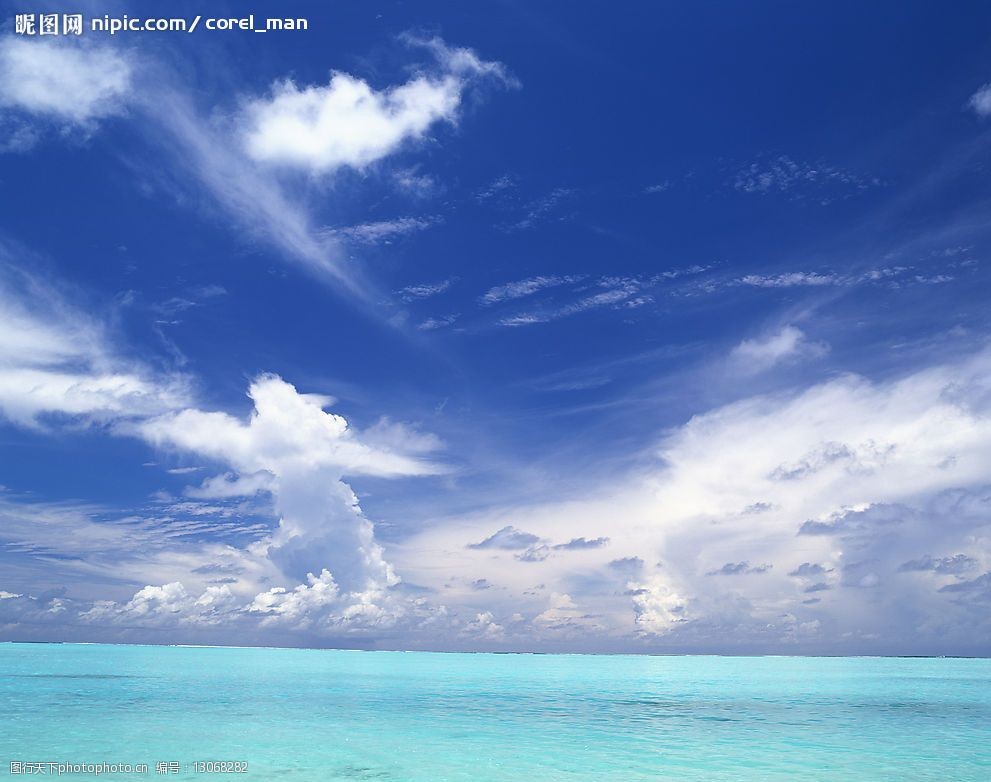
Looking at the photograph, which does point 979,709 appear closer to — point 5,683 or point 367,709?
point 367,709

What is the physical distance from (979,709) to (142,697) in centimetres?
8125

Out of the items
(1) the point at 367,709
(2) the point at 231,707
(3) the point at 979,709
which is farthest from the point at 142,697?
(3) the point at 979,709

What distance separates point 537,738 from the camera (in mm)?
43500

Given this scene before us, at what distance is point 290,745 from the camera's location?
38094 millimetres

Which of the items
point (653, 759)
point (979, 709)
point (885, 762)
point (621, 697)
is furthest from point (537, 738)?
point (979, 709)

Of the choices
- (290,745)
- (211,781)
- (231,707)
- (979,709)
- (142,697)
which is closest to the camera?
(211,781)

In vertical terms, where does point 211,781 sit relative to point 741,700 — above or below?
above

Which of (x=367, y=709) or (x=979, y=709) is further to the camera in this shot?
(x=979, y=709)

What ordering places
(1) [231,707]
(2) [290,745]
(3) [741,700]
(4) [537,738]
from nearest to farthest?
(2) [290,745] → (4) [537,738] → (1) [231,707] → (3) [741,700]

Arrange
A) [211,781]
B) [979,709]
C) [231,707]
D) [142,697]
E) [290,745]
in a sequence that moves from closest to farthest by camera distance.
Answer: [211,781] → [290,745] → [231,707] → [142,697] → [979,709]

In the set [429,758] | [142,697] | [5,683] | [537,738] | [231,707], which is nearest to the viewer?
[429,758]

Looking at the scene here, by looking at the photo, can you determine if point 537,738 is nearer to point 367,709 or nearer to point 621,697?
point 367,709

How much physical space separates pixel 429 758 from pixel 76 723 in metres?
25.4

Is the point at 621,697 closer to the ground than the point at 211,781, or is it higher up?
closer to the ground
